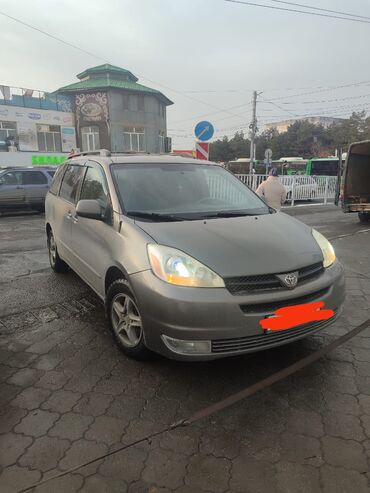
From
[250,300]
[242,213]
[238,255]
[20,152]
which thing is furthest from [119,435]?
[20,152]

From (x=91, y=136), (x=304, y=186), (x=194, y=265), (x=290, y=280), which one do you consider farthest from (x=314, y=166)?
(x=194, y=265)

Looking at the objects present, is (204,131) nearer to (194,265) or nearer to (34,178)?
(34,178)

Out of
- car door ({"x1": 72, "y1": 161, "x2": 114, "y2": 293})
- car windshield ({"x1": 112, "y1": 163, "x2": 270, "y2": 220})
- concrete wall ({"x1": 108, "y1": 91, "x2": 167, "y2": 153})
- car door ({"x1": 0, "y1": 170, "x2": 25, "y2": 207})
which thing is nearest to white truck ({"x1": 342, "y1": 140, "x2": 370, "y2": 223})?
car windshield ({"x1": 112, "y1": 163, "x2": 270, "y2": 220})

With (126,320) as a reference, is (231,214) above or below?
above

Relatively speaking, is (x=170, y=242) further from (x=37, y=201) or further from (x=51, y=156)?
(x=51, y=156)

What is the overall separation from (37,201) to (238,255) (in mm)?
12273

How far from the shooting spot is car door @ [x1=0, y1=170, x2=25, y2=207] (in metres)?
12.9

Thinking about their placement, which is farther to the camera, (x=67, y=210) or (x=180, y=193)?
(x=67, y=210)

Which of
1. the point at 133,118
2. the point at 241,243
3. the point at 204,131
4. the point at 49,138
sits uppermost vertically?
the point at 133,118

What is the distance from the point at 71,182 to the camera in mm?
4688

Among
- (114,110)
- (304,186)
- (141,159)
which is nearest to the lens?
(141,159)

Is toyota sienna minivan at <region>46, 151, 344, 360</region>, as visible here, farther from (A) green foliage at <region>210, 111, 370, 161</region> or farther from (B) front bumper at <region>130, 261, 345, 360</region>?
(A) green foliage at <region>210, 111, 370, 161</region>

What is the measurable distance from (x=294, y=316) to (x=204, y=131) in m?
7.62

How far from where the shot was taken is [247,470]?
2.05 m
